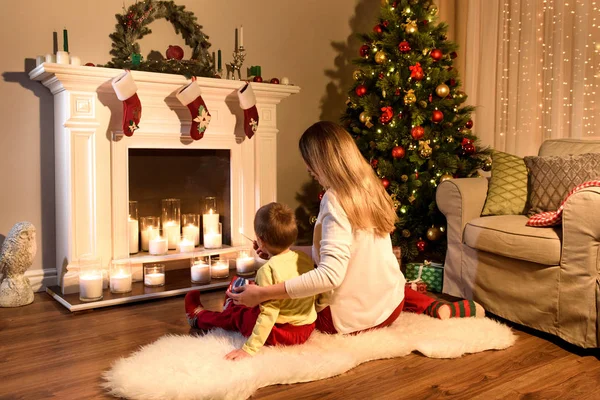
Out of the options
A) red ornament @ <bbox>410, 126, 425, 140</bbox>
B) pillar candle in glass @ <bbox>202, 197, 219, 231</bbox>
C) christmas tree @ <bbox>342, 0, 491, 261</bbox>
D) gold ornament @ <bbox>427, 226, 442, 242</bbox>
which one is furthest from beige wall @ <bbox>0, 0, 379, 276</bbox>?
gold ornament @ <bbox>427, 226, 442, 242</bbox>

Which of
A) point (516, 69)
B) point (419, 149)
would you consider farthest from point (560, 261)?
point (516, 69)

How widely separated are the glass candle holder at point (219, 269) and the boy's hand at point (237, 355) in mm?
1318

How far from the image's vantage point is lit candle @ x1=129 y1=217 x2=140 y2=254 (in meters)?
3.23

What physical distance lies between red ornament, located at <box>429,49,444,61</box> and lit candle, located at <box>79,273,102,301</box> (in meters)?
2.44

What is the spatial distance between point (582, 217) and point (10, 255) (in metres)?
2.62

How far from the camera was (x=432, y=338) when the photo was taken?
2.29 meters

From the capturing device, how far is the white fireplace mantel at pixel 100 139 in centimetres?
296

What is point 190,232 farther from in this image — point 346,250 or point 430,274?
point 346,250

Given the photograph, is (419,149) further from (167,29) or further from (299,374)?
(299,374)

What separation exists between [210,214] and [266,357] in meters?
1.60

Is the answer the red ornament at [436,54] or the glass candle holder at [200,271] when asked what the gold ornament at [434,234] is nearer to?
the red ornament at [436,54]

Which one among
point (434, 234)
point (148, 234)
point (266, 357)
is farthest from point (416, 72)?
point (266, 357)

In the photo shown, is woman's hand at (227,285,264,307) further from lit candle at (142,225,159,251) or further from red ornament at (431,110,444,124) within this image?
red ornament at (431,110,444,124)

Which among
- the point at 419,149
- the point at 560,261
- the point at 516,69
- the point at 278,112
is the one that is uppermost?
the point at 516,69
